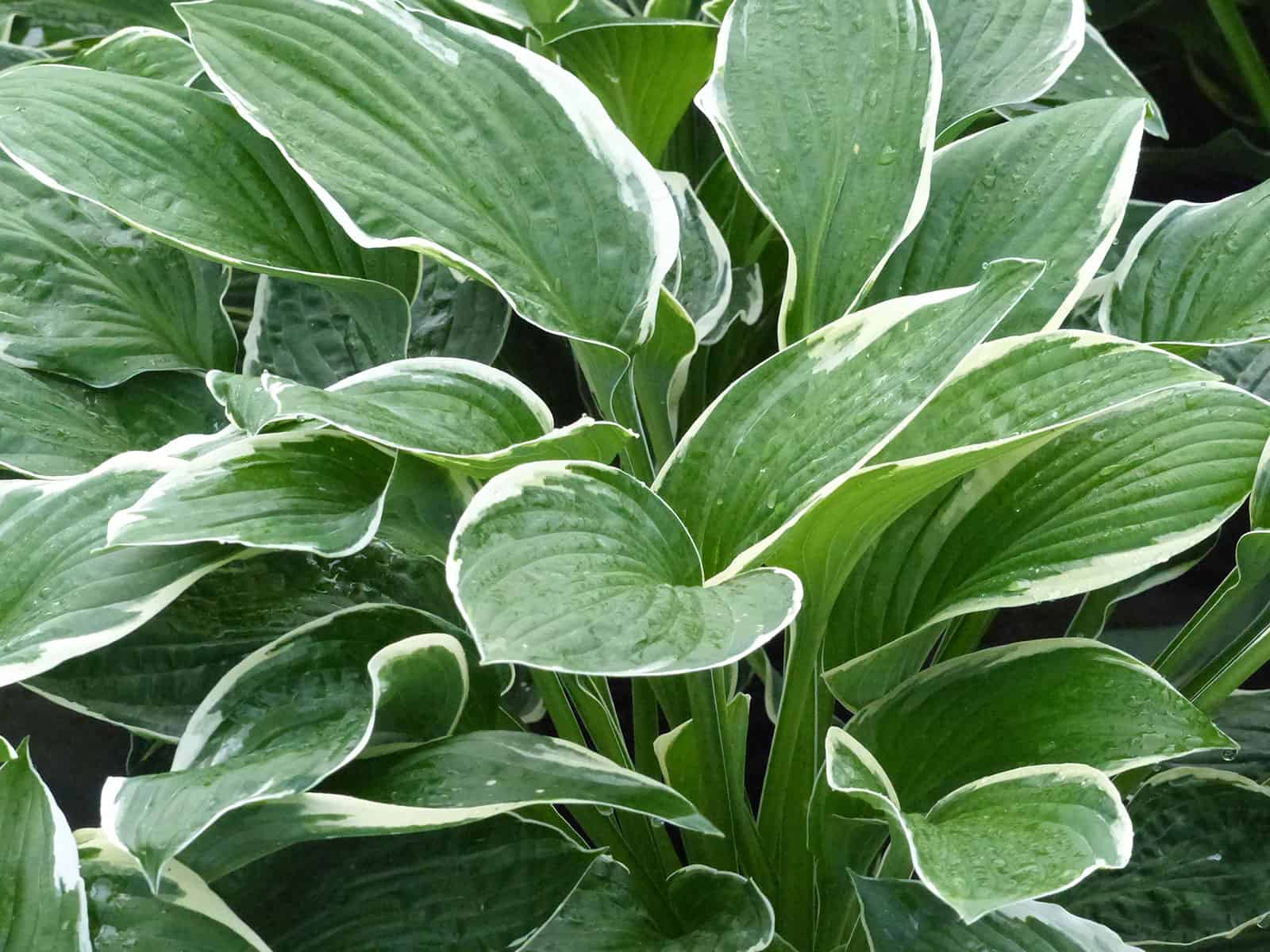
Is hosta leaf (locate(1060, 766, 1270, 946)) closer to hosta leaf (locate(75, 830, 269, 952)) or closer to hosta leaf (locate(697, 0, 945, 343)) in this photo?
hosta leaf (locate(697, 0, 945, 343))

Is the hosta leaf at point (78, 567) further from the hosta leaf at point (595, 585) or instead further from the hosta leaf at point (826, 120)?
the hosta leaf at point (826, 120)

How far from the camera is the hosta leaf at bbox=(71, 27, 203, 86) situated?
763mm

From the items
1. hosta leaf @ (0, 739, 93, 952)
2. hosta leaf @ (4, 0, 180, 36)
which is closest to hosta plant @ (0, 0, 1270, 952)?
hosta leaf @ (0, 739, 93, 952)

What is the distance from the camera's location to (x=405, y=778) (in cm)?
54

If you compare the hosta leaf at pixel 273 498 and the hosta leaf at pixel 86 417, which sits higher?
the hosta leaf at pixel 273 498

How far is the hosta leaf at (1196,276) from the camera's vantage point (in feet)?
2.19

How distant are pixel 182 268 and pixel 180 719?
28 cm

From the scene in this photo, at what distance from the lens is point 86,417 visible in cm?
70

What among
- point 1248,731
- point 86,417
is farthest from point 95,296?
point 1248,731

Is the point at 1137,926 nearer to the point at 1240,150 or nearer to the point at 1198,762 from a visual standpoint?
the point at 1198,762

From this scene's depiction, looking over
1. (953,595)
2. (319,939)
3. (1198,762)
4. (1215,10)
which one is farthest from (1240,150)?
(319,939)

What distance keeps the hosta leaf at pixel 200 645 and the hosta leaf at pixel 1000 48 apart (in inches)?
17.4

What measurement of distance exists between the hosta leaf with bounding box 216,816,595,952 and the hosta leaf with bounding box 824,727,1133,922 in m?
0.15

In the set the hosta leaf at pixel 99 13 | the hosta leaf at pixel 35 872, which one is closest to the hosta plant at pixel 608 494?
the hosta leaf at pixel 35 872
